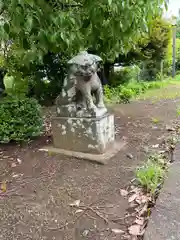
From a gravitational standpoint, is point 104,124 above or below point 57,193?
above

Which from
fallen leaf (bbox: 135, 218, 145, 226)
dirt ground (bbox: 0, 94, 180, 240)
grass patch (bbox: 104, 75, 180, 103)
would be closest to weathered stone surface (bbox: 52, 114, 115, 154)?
dirt ground (bbox: 0, 94, 180, 240)

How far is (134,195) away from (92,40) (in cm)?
170

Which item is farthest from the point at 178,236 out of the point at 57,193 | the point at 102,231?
the point at 57,193

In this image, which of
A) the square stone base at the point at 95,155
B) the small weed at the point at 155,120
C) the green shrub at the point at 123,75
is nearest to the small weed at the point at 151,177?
the square stone base at the point at 95,155

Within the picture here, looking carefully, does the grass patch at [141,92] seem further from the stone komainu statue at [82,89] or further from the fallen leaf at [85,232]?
the fallen leaf at [85,232]

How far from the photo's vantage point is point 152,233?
5.58 ft

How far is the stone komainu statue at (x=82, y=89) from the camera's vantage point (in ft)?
9.59

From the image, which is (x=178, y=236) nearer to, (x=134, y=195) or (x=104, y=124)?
(x=134, y=195)

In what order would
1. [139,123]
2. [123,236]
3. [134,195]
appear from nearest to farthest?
[123,236]
[134,195]
[139,123]

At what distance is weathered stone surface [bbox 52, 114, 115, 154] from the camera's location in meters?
3.00

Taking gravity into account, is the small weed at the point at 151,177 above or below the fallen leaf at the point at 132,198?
above

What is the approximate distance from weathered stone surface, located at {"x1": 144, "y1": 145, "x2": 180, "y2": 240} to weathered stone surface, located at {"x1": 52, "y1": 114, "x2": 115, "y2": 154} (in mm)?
861

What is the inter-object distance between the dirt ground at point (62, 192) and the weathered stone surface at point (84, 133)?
17 centimetres

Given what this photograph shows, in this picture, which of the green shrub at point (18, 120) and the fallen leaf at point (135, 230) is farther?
the green shrub at point (18, 120)
